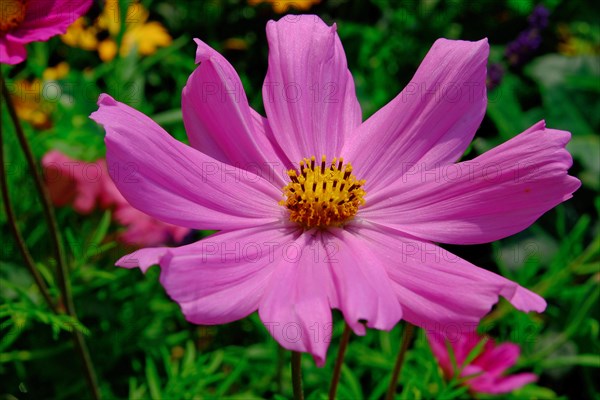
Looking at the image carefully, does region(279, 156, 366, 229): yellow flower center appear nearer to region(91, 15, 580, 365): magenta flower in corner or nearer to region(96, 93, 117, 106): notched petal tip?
region(91, 15, 580, 365): magenta flower in corner

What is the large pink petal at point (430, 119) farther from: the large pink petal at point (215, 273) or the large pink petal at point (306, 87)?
the large pink petal at point (215, 273)

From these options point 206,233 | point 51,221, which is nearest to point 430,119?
point 51,221

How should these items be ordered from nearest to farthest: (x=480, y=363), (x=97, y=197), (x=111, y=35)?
1. (x=480, y=363)
2. (x=97, y=197)
3. (x=111, y=35)

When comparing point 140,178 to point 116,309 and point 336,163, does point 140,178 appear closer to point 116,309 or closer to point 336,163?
point 336,163

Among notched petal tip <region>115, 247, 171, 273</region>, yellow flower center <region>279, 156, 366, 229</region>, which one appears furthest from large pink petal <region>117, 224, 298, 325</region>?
yellow flower center <region>279, 156, 366, 229</region>

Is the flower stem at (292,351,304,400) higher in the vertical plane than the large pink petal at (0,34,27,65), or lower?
lower

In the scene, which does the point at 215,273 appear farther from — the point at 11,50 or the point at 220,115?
the point at 11,50
